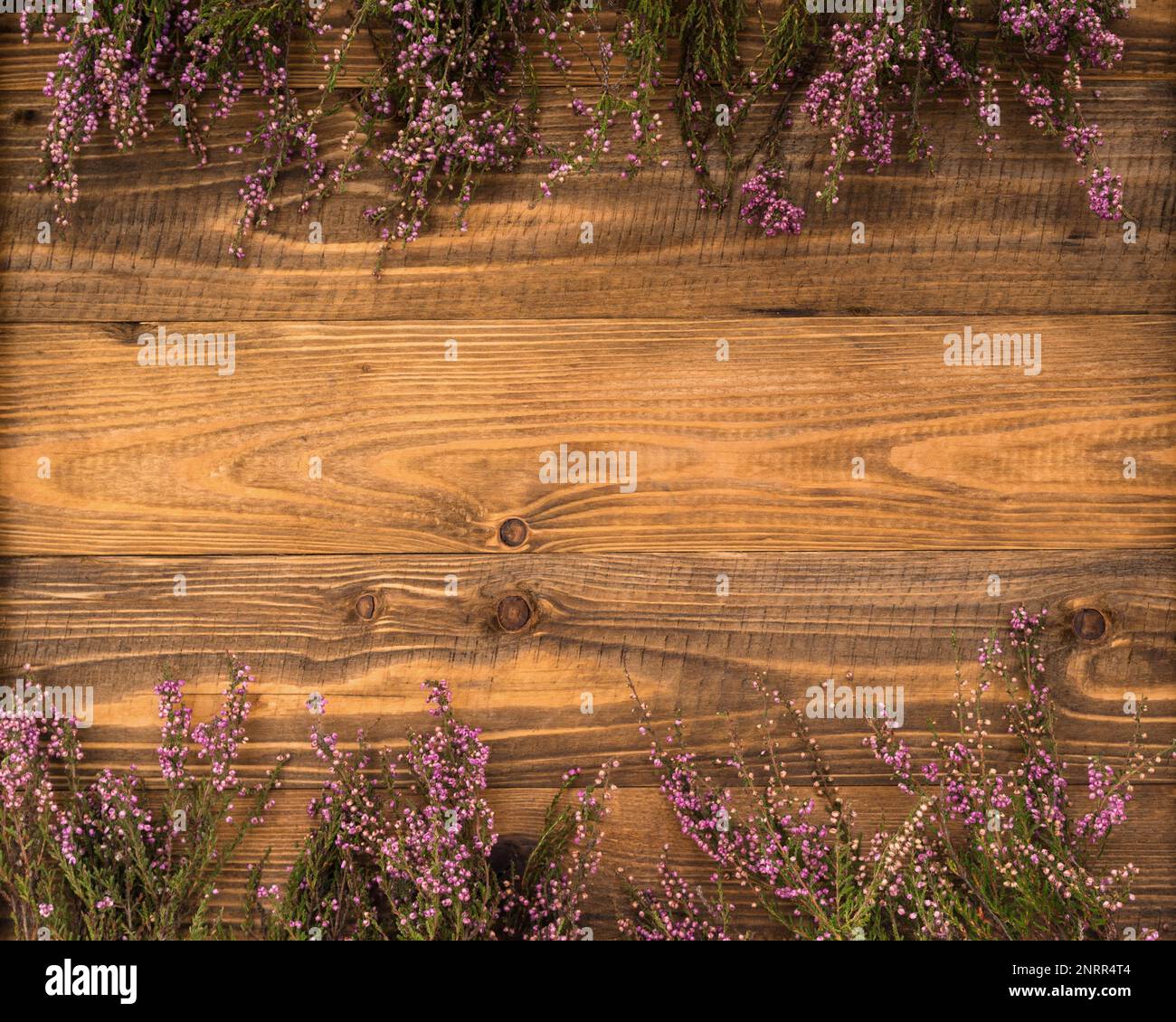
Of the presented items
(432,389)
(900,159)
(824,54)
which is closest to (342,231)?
(432,389)

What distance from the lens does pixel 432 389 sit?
164cm

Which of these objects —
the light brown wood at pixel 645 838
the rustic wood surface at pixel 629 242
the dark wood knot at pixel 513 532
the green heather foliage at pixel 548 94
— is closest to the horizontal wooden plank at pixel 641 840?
the light brown wood at pixel 645 838

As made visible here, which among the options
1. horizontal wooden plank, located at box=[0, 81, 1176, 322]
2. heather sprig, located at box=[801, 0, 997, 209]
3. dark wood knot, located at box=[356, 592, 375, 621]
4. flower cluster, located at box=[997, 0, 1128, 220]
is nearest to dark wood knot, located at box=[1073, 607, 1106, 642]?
horizontal wooden plank, located at box=[0, 81, 1176, 322]

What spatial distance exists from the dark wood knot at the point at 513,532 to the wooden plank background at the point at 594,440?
0.02m

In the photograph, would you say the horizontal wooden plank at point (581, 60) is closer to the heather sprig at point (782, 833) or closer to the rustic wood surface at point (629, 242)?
the rustic wood surface at point (629, 242)

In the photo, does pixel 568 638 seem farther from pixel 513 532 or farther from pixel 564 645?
pixel 513 532

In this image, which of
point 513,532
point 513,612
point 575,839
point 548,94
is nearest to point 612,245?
point 548,94

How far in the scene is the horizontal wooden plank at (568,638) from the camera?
1626 mm

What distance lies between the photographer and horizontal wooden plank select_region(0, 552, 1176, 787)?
5.33ft

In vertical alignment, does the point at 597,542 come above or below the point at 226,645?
above

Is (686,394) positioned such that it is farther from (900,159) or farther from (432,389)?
(900,159)

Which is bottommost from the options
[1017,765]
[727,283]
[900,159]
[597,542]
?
[1017,765]
